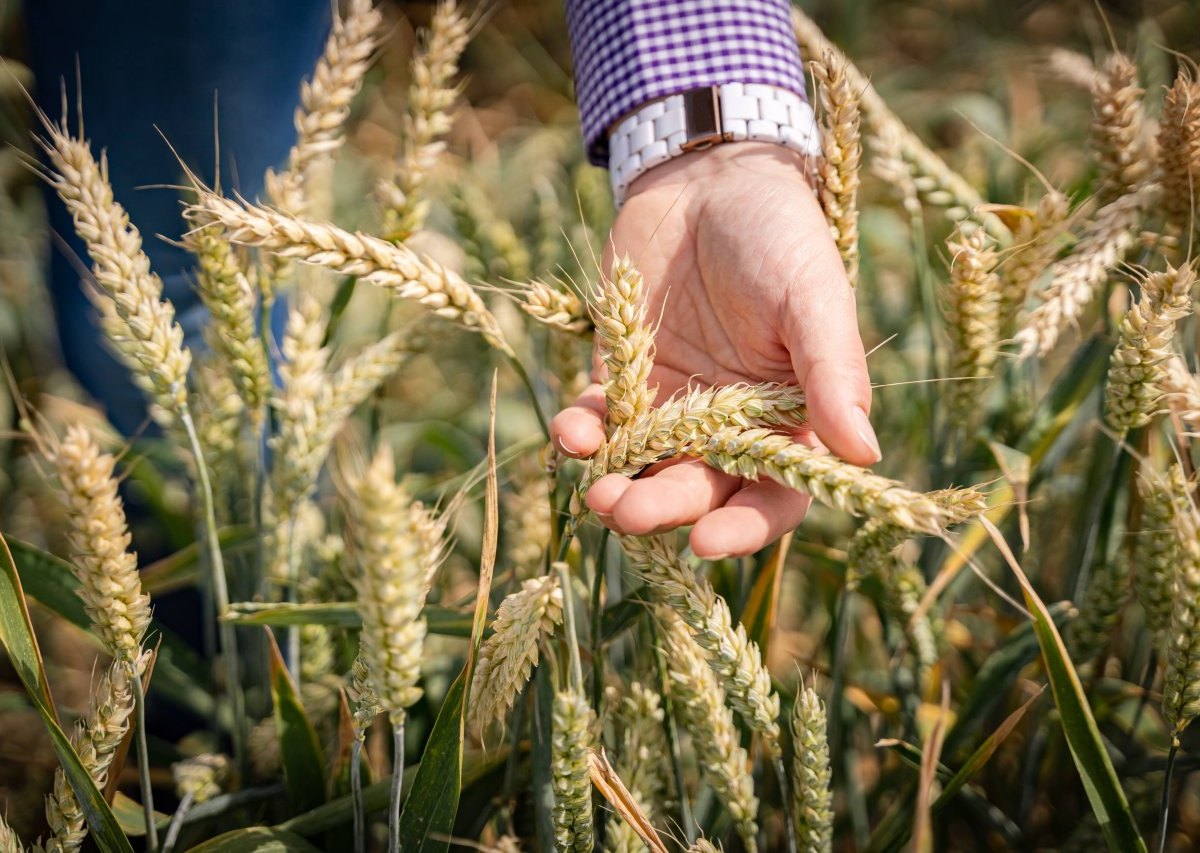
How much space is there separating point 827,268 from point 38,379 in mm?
1891

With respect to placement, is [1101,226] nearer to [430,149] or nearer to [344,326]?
[430,149]

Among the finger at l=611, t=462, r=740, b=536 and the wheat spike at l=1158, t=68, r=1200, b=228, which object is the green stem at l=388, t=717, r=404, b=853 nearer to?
the finger at l=611, t=462, r=740, b=536

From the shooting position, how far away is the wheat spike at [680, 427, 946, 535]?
62 cm

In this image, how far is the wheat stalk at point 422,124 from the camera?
1.04 metres

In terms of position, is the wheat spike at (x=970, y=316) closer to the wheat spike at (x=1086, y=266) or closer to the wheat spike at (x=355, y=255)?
the wheat spike at (x=1086, y=266)

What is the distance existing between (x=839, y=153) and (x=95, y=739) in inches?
35.2

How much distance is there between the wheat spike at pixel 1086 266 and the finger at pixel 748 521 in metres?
0.31

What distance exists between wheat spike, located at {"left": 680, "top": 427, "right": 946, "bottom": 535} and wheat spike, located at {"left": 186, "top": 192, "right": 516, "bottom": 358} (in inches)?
11.4

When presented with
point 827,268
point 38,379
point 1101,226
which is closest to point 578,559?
point 827,268

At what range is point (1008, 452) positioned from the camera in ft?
3.33

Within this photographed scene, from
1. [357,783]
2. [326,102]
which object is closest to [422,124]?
[326,102]

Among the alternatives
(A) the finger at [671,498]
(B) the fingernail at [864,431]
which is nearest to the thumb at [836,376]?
(B) the fingernail at [864,431]

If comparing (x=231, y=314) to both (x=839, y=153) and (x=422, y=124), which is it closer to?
(x=422, y=124)

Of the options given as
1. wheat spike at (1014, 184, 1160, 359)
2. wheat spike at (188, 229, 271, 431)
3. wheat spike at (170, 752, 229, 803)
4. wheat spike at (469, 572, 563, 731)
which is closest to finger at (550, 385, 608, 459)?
wheat spike at (469, 572, 563, 731)
